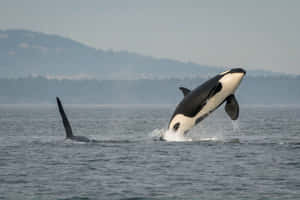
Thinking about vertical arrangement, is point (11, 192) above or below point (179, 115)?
below

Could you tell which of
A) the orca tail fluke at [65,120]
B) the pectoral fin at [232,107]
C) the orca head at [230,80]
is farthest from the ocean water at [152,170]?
the orca head at [230,80]

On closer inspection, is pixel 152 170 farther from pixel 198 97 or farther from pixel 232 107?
pixel 232 107

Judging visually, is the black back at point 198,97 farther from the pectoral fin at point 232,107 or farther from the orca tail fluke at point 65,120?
the orca tail fluke at point 65,120

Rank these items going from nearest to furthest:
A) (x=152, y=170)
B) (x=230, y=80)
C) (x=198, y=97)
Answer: (x=152, y=170) < (x=230, y=80) < (x=198, y=97)

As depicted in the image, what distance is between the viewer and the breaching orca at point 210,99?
114 feet

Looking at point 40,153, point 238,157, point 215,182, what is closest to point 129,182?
point 215,182

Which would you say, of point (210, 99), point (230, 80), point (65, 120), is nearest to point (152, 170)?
point (210, 99)

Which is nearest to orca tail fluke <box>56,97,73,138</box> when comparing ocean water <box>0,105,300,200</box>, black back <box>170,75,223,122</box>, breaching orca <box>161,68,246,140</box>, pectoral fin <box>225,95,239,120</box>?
ocean water <box>0,105,300,200</box>

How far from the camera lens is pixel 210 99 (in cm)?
3519

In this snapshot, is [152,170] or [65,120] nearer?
[152,170]

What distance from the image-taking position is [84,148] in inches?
1436

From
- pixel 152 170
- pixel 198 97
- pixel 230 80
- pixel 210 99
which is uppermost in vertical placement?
pixel 230 80

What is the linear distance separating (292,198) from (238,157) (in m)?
9.39

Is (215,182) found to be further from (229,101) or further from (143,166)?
(229,101)
